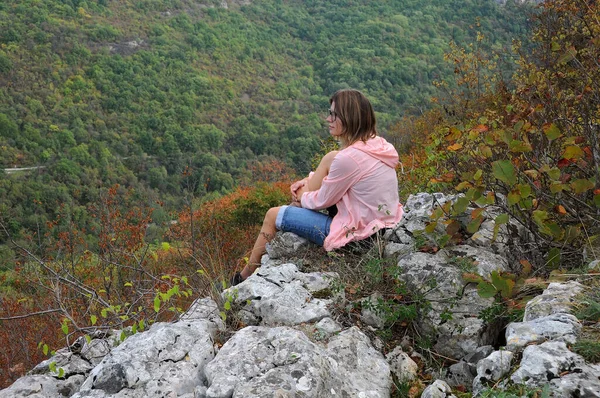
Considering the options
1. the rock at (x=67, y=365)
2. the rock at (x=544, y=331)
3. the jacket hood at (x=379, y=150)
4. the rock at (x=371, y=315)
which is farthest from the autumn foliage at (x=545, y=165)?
the rock at (x=67, y=365)

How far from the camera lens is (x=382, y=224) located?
3492 mm

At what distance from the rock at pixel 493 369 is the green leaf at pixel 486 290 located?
0.44 meters

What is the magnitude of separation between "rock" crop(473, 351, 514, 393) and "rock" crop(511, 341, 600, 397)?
0.08 meters

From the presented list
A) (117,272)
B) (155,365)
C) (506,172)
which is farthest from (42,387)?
(117,272)

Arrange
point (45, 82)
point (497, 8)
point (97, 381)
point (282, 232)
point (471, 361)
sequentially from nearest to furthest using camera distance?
1. point (97, 381)
2. point (471, 361)
3. point (282, 232)
4. point (45, 82)
5. point (497, 8)

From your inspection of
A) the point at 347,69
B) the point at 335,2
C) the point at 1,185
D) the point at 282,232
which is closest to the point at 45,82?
the point at 1,185

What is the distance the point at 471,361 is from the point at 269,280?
1.11 metres

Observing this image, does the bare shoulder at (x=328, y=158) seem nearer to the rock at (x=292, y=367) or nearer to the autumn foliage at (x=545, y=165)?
the autumn foliage at (x=545, y=165)

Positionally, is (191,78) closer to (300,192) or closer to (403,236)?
(300,192)

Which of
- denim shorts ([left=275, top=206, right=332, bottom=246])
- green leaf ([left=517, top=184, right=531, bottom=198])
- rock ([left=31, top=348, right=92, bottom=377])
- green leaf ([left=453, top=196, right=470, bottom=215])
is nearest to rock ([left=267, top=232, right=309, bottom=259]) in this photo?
denim shorts ([left=275, top=206, right=332, bottom=246])

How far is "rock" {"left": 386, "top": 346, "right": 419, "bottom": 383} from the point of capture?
8.25 feet

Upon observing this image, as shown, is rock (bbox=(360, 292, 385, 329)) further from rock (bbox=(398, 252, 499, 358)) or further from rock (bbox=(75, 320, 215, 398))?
rock (bbox=(75, 320, 215, 398))

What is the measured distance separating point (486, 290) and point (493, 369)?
53cm

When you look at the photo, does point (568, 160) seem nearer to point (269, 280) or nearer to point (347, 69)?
point (269, 280)
